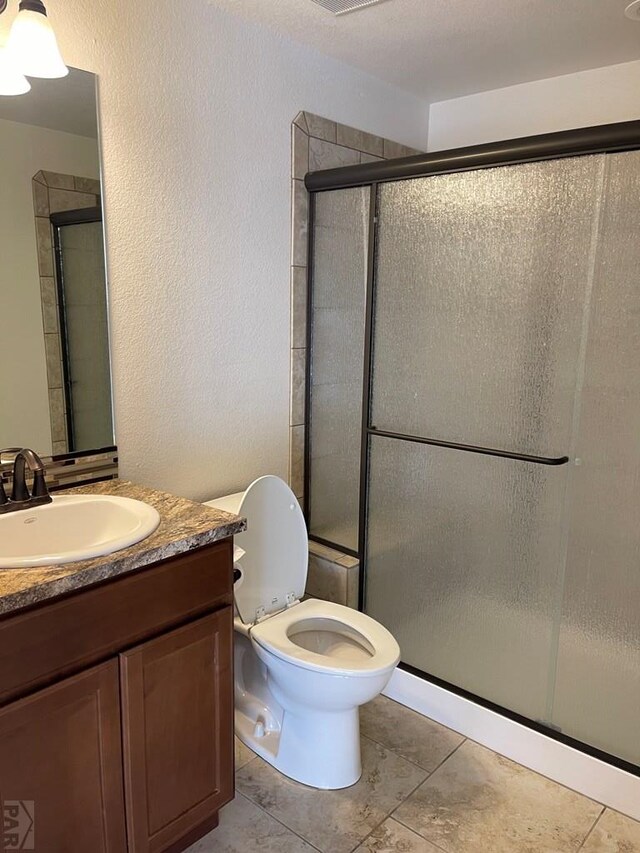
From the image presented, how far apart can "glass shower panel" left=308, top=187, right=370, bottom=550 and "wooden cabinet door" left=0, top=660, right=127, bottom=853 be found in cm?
125

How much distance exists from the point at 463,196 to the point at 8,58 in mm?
1261

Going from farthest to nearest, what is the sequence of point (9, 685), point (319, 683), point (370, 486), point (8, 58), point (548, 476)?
point (370, 486), point (548, 476), point (319, 683), point (8, 58), point (9, 685)

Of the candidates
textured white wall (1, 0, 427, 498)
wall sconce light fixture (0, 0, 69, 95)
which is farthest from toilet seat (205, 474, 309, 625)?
wall sconce light fixture (0, 0, 69, 95)

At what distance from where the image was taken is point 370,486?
91.4 inches

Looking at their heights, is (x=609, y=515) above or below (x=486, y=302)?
below

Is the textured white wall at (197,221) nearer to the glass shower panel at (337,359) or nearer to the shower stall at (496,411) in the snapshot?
the glass shower panel at (337,359)

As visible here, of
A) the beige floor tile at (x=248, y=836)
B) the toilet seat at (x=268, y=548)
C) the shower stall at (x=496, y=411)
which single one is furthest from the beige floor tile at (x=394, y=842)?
the toilet seat at (x=268, y=548)

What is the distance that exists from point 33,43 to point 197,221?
2.28 feet

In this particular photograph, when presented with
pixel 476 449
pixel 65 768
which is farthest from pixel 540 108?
pixel 65 768

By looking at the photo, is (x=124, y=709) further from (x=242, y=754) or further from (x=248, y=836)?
(x=242, y=754)

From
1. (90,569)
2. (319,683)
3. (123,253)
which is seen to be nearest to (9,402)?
(123,253)

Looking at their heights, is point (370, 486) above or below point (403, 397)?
below

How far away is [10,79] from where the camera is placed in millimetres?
1492

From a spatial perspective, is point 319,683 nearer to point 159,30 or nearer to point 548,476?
point 548,476
